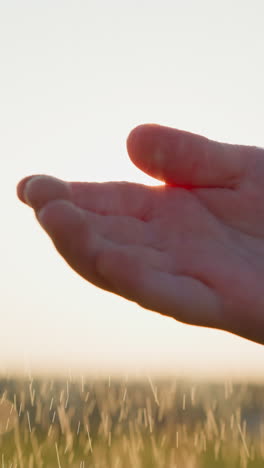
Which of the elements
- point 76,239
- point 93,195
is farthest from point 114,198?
point 76,239

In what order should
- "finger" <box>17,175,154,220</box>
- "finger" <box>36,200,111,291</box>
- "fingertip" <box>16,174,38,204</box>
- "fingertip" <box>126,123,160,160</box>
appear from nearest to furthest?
1. "finger" <box>36,200,111,291</box>
2. "finger" <box>17,175,154,220</box>
3. "fingertip" <box>16,174,38,204</box>
4. "fingertip" <box>126,123,160,160</box>

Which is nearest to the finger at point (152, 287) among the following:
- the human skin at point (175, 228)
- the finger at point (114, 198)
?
the human skin at point (175, 228)

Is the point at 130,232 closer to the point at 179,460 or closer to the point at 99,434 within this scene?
the point at 179,460

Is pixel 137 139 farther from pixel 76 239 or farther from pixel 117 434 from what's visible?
pixel 117 434

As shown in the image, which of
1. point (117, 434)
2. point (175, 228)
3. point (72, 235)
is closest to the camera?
point (72, 235)

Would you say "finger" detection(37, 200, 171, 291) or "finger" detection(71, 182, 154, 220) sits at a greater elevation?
A: "finger" detection(71, 182, 154, 220)

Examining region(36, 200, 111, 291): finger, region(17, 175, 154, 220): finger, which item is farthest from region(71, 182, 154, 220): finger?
region(36, 200, 111, 291): finger

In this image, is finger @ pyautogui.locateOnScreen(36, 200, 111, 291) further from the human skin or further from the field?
the field
